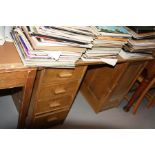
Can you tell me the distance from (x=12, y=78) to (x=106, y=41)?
0.75 meters

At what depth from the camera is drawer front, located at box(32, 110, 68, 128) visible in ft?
5.78

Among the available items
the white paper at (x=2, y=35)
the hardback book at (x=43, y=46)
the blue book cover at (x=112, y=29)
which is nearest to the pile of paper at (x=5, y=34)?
the white paper at (x=2, y=35)

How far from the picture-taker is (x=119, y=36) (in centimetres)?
152

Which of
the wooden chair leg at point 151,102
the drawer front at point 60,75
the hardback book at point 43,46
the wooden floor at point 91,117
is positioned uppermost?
the hardback book at point 43,46

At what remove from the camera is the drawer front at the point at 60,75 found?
141 centimetres

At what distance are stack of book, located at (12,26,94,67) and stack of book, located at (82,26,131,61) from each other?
0.33 ft

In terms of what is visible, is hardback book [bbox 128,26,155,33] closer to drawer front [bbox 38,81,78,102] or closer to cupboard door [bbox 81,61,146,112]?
cupboard door [bbox 81,61,146,112]

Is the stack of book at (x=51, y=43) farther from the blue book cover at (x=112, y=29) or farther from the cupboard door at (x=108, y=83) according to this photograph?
the cupboard door at (x=108, y=83)

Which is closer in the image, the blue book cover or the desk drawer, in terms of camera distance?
the desk drawer

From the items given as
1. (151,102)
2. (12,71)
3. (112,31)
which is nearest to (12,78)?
(12,71)

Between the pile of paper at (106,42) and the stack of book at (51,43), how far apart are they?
3.9 inches

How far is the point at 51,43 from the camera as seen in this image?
122 centimetres

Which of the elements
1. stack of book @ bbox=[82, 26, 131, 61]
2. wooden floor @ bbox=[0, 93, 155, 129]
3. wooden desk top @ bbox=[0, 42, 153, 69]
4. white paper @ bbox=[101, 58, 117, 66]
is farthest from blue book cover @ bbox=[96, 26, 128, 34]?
wooden floor @ bbox=[0, 93, 155, 129]
